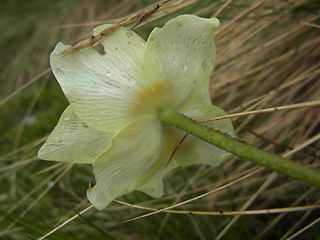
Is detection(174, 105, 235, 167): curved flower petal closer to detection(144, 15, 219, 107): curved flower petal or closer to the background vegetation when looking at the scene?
detection(144, 15, 219, 107): curved flower petal

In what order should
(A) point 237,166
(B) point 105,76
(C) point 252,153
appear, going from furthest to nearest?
(A) point 237,166, (B) point 105,76, (C) point 252,153

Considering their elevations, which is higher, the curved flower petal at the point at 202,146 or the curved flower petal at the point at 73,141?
the curved flower petal at the point at 73,141

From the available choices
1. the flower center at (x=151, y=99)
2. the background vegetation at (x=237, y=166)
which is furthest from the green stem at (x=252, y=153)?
the background vegetation at (x=237, y=166)

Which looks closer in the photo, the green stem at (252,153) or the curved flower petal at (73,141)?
the green stem at (252,153)

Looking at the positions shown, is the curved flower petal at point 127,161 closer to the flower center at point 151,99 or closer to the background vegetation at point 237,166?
the flower center at point 151,99

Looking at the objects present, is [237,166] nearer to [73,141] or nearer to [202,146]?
[202,146]

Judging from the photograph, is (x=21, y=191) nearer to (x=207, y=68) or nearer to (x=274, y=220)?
(x=274, y=220)

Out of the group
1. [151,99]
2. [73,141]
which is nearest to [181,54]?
[151,99]
